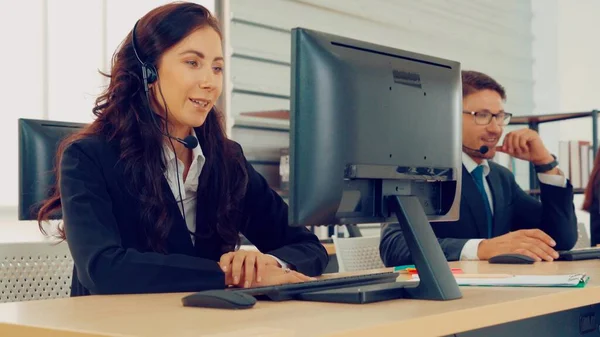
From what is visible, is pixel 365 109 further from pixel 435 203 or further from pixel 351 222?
pixel 435 203

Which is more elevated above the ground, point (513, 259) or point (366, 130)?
point (366, 130)

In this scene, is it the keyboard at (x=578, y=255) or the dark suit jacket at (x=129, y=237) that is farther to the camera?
the keyboard at (x=578, y=255)

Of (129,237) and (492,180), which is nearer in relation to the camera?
(129,237)

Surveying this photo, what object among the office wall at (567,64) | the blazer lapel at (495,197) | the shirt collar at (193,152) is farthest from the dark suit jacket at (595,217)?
the office wall at (567,64)

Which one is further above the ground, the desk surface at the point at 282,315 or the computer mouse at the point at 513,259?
the desk surface at the point at 282,315

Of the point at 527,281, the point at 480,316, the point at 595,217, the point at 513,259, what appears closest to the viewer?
the point at 480,316

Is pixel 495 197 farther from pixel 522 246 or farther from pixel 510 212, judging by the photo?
pixel 522 246

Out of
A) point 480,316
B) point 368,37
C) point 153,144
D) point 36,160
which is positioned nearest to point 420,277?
point 480,316

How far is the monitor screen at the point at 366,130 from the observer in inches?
54.7

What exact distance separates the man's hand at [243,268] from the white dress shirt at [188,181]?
32cm

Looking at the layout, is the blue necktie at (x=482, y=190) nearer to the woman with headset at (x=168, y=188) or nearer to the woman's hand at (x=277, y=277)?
the woman with headset at (x=168, y=188)

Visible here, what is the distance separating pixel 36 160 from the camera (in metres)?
2.29

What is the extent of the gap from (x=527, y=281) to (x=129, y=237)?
2.73 ft

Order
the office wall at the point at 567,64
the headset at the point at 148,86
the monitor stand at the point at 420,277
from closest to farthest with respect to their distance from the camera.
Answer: the monitor stand at the point at 420,277
the headset at the point at 148,86
the office wall at the point at 567,64
